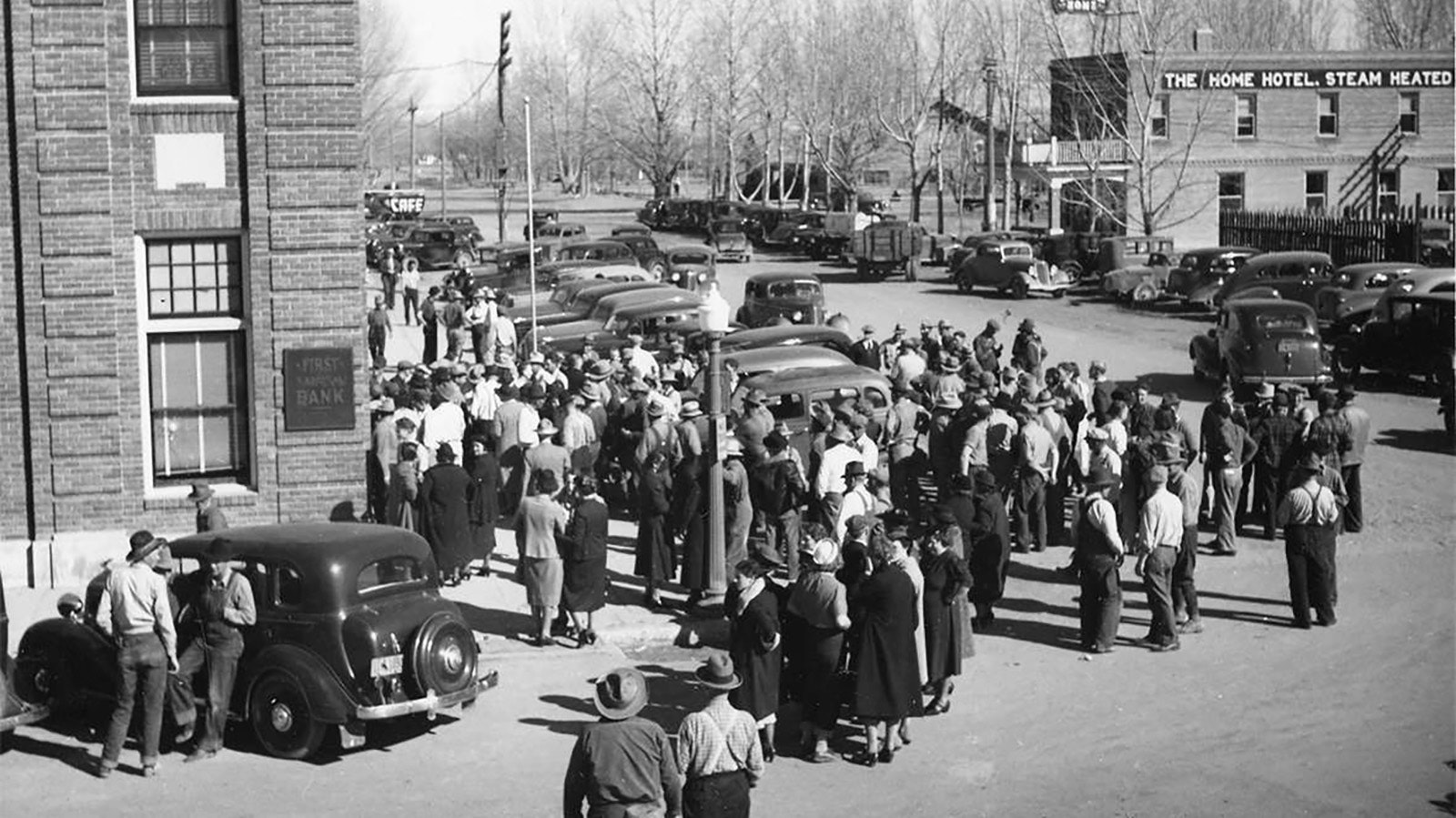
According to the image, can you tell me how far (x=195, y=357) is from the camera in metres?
18.9

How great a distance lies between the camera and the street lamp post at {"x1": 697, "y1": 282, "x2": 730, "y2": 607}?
683 inches

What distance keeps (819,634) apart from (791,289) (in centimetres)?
2701

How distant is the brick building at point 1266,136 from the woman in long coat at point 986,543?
4539cm

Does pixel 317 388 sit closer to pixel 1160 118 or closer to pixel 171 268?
pixel 171 268

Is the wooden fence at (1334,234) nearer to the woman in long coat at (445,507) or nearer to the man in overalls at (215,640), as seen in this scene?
the woman in long coat at (445,507)

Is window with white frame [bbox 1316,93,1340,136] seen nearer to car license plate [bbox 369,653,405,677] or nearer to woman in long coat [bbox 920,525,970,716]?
woman in long coat [bbox 920,525,970,716]

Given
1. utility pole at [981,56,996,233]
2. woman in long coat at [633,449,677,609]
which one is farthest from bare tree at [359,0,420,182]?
woman in long coat at [633,449,677,609]

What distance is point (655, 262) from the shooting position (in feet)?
170

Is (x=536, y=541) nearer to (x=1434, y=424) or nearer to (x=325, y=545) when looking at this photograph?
(x=325, y=545)

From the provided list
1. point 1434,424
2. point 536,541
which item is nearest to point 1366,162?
point 1434,424

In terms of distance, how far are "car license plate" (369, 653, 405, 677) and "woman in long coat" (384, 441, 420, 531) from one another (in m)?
4.68

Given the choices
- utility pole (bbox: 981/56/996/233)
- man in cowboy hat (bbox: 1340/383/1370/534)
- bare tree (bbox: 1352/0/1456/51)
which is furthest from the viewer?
bare tree (bbox: 1352/0/1456/51)

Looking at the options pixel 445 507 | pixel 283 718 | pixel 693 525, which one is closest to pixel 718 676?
pixel 283 718

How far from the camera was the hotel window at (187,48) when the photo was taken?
18.5m
